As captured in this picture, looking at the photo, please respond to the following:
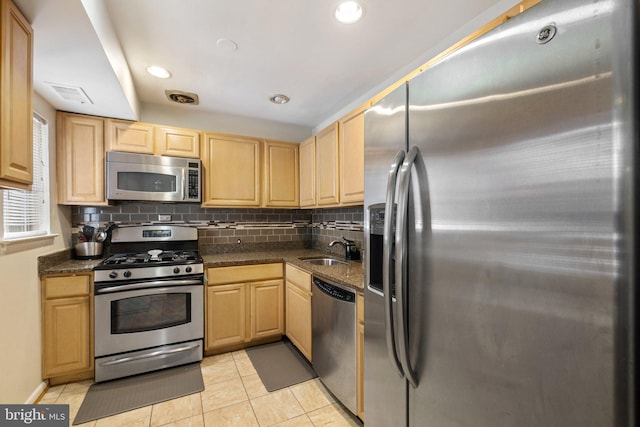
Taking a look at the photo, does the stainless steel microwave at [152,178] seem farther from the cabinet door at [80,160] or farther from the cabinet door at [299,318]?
the cabinet door at [299,318]

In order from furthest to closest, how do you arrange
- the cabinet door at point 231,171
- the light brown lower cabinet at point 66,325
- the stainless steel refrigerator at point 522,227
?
1. the cabinet door at point 231,171
2. the light brown lower cabinet at point 66,325
3. the stainless steel refrigerator at point 522,227

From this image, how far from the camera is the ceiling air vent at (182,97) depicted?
8.74ft

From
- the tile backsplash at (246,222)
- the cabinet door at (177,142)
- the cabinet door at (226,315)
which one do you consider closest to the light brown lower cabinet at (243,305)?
the cabinet door at (226,315)

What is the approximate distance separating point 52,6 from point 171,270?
5.97 feet

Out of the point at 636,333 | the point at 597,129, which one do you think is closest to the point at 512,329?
the point at 636,333

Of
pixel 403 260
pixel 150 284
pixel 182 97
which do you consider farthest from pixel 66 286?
pixel 403 260

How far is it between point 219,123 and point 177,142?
618 millimetres

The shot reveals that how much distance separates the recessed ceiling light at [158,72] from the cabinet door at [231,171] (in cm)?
67

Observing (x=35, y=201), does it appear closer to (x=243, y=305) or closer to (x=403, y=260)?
(x=243, y=305)

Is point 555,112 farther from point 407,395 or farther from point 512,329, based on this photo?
point 407,395

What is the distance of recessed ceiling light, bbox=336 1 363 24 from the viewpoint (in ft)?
5.06

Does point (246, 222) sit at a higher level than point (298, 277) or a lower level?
higher

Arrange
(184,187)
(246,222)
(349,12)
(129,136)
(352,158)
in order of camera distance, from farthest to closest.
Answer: (246,222) → (184,187) → (129,136) → (352,158) → (349,12)

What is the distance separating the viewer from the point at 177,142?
2.79 meters
